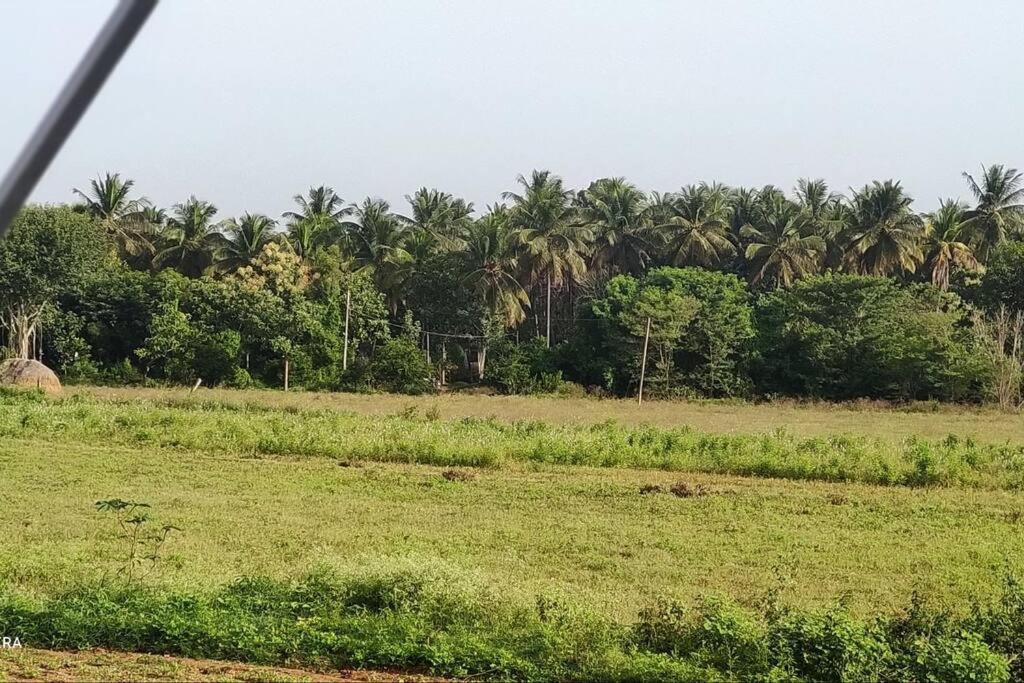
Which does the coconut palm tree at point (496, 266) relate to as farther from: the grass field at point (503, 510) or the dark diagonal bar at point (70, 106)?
the dark diagonal bar at point (70, 106)

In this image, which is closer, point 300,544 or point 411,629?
point 411,629

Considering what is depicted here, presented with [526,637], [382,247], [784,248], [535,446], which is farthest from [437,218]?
[526,637]

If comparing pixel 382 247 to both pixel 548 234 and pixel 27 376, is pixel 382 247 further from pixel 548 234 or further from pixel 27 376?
pixel 27 376

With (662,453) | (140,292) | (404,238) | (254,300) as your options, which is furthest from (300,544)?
(404,238)

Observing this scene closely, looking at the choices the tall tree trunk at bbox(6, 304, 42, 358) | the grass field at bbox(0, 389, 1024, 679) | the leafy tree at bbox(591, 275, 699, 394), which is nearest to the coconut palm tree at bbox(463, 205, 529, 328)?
the leafy tree at bbox(591, 275, 699, 394)

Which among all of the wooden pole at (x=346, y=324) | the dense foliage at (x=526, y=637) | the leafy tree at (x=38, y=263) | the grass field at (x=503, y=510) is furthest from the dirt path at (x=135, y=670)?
the wooden pole at (x=346, y=324)

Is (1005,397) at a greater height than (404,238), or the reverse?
(404,238)

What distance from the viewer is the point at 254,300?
33.8 m

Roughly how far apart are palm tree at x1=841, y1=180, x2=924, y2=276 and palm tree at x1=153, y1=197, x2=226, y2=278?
23.2 m

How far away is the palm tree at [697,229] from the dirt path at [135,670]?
3609 cm

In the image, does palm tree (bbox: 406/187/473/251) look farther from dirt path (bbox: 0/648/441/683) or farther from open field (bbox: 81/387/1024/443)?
dirt path (bbox: 0/648/441/683)

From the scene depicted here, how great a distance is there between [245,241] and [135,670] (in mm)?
33381

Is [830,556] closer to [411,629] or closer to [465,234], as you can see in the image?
[411,629]

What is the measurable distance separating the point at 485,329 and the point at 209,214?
1129cm
